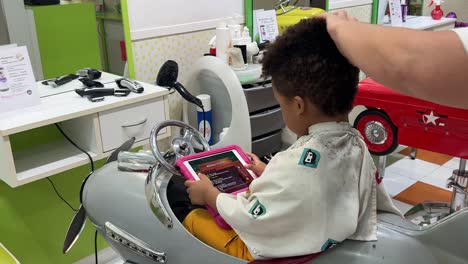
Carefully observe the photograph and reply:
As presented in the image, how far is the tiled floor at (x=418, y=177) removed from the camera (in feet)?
8.57

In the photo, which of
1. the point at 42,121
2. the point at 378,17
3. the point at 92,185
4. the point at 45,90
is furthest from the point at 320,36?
the point at 378,17

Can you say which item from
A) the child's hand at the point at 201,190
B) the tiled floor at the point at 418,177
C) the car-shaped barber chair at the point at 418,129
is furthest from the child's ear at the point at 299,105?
the tiled floor at the point at 418,177

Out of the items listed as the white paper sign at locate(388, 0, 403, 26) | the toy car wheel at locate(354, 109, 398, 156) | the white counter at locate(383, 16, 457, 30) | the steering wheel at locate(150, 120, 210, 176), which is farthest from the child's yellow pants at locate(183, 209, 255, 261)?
the white paper sign at locate(388, 0, 403, 26)

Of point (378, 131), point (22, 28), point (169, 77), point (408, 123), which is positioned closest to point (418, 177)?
point (378, 131)

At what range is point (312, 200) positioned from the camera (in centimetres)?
98

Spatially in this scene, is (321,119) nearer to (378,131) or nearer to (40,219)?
(378,131)

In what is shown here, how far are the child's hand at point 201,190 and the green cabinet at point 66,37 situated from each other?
3.26 ft

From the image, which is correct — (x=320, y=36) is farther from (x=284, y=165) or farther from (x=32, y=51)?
(x=32, y=51)

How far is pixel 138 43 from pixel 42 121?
0.73 m

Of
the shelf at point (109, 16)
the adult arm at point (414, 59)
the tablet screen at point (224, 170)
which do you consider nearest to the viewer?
the adult arm at point (414, 59)

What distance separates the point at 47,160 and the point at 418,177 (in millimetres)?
2267

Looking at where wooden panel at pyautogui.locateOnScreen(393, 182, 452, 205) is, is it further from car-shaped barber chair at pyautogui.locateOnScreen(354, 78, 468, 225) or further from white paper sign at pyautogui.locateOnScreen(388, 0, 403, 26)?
white paper sign at pyautogui.locateOnScreen(388, 0, 403, 26)

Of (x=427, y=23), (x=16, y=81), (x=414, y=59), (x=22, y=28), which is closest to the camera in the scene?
(x=414, y=59)

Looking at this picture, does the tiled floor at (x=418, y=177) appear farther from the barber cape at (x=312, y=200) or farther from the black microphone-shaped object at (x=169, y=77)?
the barber cape at (x=312, y=200)
